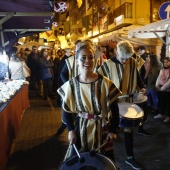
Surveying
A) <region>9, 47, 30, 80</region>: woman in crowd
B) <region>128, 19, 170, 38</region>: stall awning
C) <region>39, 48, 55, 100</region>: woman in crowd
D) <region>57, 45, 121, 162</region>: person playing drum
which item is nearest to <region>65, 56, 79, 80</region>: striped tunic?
<region>57, 45, 121, 162</region>: person playing drum

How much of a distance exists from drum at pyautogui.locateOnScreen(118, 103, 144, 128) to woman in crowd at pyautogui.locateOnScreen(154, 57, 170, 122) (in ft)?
A: 11.4

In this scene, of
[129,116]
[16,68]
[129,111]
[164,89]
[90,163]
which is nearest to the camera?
[90,163]

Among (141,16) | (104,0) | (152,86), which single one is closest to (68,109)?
(152,86)

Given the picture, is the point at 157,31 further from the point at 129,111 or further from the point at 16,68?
the point at 129,111

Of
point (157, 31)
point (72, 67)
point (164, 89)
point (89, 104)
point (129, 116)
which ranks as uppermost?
point (157, 31)

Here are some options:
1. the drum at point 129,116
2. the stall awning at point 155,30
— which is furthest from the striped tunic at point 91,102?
the stall awning at point 155,30

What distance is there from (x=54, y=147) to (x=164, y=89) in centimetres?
374

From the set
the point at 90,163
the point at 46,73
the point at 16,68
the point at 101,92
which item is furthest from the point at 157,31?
the point at 90,163

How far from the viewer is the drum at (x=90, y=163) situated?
2496 mm

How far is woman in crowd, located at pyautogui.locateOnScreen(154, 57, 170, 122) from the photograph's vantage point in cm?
Result: 758

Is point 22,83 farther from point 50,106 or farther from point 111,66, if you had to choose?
point 111,66

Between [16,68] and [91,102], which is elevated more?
[91,102]

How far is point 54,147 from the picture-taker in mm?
5590

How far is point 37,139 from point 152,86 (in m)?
4.19
